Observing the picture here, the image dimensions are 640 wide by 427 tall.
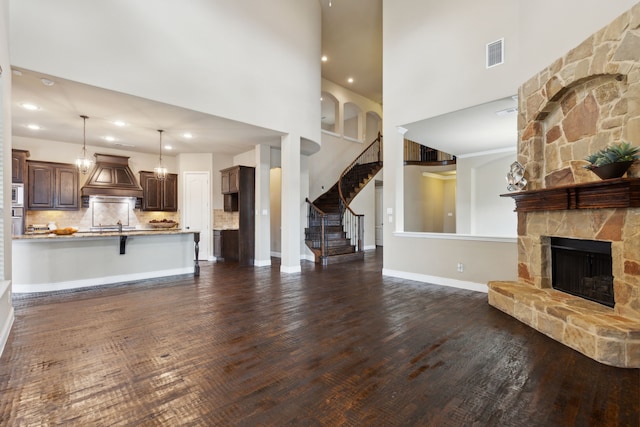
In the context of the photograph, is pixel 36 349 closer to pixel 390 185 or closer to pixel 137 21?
pixel 137 21

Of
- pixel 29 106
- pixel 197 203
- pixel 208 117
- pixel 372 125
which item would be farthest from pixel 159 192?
pixel 372 125

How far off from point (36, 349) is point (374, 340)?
124 inches

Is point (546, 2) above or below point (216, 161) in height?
above

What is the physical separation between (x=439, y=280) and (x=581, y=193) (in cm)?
271

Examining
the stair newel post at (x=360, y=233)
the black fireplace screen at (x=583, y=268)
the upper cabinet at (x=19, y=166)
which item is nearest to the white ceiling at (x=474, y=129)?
the black fireplace screen at (x=583, y=268)

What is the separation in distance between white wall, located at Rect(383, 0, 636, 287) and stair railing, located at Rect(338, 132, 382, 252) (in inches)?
96.9

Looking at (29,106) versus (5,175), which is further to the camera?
(29,106)

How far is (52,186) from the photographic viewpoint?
6887mm

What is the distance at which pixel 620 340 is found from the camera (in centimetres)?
245

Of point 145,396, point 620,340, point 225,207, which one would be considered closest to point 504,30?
point 620,340

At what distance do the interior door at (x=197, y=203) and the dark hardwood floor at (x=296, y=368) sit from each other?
4.34m

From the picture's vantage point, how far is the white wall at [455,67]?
3803 millimetres

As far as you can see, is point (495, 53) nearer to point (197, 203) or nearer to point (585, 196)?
point (585, 196)

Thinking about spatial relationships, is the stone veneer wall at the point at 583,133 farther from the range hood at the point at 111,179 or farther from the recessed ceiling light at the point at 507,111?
the range hood at the point at 111,179
